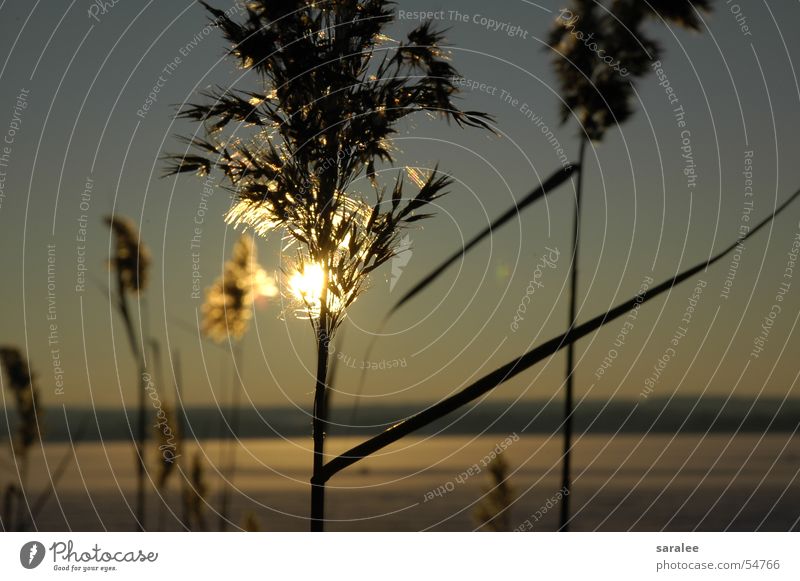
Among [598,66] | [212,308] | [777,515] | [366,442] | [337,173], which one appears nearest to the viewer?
[366,442]

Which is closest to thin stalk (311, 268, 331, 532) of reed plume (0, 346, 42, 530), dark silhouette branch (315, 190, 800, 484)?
dark silhouette branch (315, 190, 800, 484)

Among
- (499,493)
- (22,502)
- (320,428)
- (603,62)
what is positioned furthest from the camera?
(499,493)

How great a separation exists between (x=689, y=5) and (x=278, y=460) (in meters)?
29.1

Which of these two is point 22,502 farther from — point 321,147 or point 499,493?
point 499,493

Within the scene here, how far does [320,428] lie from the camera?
213 inches

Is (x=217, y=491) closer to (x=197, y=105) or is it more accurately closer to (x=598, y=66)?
(x=197, y=105)

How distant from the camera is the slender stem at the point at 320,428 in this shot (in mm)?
5355

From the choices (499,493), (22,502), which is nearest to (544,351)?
(22,502)

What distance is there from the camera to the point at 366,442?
4.17 metres

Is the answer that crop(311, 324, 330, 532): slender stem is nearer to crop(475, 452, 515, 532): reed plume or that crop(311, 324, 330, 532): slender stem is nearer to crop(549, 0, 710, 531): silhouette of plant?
crop(549, 0, 710, 531): silhouette of plant

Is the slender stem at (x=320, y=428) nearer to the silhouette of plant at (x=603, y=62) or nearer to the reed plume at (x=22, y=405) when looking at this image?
the reed plume at (x=22, y=405)

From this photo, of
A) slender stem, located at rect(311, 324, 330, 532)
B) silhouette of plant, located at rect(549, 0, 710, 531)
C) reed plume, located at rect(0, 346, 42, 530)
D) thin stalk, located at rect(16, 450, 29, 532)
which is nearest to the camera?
slender stem, located at rect(311, 324, 330, 532)

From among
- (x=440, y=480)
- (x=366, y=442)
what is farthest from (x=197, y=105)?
(x=440, y=480)

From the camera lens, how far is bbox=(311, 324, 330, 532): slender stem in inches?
211
